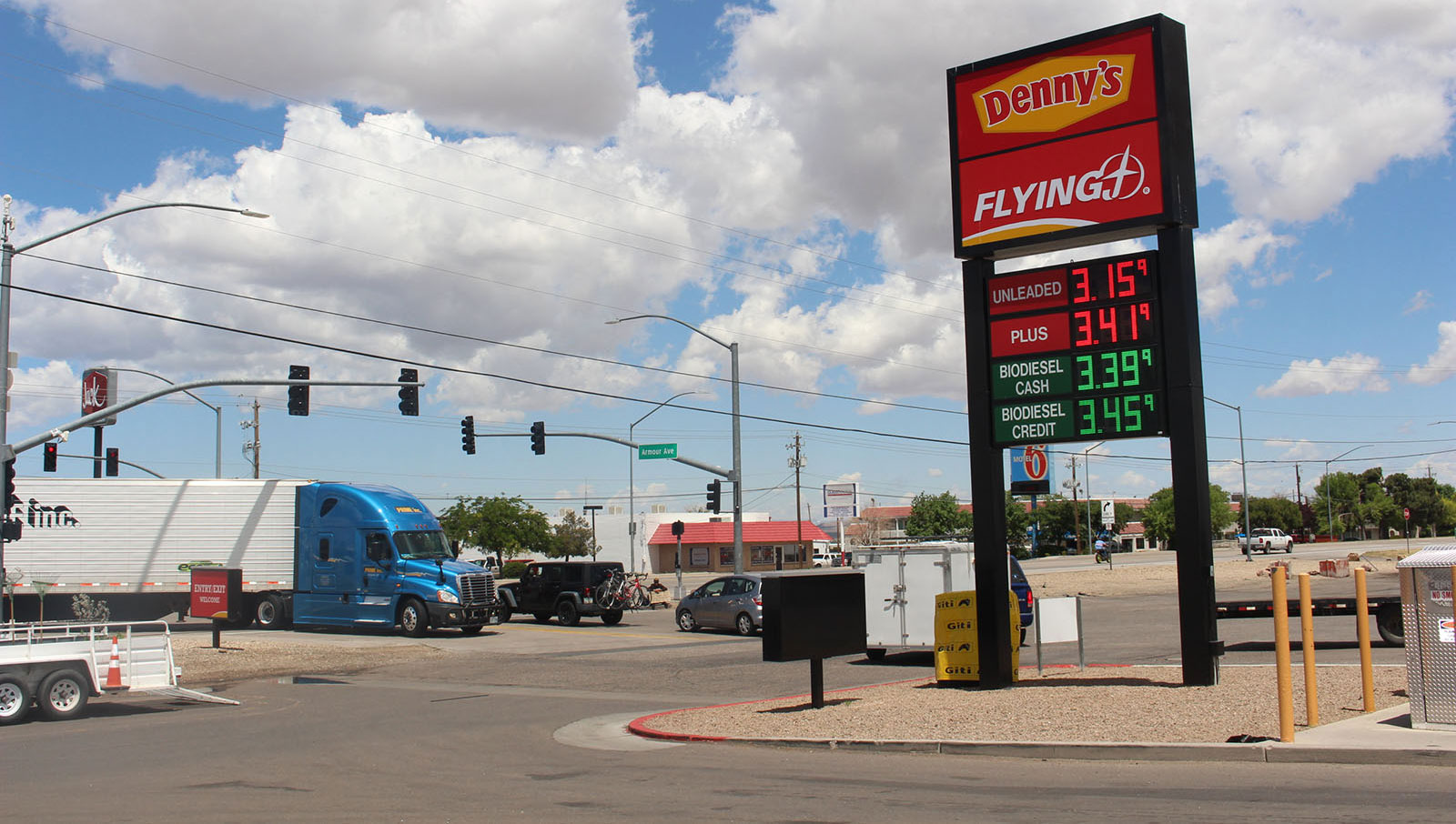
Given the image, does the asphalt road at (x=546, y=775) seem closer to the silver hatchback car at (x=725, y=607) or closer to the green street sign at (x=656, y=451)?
the silver hatchback car at (x=725, y=607)

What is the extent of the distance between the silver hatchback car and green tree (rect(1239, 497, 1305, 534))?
118 m

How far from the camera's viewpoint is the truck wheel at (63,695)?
48.7 ft

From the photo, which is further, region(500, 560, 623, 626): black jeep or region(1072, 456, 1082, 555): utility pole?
region(1072, 456, 1082, 555): utility pole

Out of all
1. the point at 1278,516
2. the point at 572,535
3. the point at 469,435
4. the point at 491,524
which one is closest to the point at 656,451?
the point at 469,435

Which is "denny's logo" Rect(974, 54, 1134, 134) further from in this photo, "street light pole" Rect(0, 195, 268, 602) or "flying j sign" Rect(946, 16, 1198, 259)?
"street light pole" Rect(0, 195, 268, 602)

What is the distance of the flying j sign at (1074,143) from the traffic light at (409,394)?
64.9 ft

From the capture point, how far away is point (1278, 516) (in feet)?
432

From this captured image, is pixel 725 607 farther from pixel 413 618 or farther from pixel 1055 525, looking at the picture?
pixel 1055 525

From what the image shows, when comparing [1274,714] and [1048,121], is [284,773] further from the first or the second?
[1048,121]

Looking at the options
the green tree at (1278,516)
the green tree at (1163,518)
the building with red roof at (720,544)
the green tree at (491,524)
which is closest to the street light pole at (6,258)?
the green tree at (491,524)

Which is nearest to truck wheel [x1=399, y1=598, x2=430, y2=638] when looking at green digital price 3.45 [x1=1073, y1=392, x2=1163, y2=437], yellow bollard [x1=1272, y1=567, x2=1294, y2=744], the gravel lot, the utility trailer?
the utility trailer

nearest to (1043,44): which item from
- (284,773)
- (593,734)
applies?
(593,734)

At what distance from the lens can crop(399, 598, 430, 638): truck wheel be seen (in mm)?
28562

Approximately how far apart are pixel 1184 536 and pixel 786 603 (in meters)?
4.56
